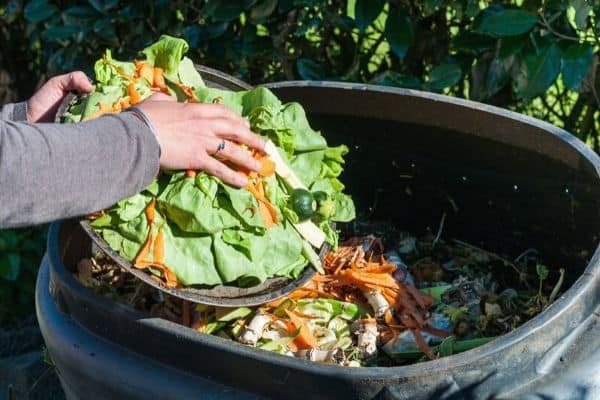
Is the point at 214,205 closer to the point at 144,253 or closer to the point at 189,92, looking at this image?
the point at 144,253

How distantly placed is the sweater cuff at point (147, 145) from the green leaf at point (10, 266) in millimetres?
2041

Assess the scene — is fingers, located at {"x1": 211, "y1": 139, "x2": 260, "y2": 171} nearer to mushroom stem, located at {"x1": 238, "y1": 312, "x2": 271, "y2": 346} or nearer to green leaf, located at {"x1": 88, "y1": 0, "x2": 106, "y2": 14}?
mushroom stem, located at {"x1": 238, "y1": 312, "x2": 271, "y2": 346}

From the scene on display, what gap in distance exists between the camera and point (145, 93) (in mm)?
2166

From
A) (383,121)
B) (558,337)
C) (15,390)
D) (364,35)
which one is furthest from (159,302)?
(364,35)

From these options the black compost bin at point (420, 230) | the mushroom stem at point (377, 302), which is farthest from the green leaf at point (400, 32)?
the mushroom stem at point (377, 302)

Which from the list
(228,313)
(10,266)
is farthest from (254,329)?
(10,266)

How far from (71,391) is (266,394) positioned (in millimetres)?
607

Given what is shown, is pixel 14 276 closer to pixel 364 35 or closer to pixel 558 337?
pixel 364 35

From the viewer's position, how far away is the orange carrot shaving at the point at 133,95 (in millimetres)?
2105

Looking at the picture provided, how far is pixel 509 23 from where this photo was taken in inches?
110

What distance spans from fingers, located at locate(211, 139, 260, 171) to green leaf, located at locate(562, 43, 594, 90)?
1178 mm

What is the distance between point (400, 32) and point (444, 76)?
0.21 m

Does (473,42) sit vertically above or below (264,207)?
above

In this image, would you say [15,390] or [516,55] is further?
[15,390]
